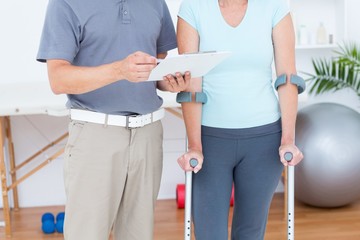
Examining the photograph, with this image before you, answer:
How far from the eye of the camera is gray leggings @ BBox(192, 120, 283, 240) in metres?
1.91

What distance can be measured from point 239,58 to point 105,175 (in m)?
0.58

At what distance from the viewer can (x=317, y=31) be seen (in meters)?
4.10

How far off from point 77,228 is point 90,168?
0.69 feet

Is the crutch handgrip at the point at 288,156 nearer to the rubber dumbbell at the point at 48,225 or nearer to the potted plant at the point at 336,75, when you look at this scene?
the rubber dumbbell at the point at 48,225

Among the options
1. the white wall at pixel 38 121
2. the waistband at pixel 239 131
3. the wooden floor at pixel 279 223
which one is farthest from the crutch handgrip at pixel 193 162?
the white wall at pixel 38 121

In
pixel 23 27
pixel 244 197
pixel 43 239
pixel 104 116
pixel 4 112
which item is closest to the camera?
pixel 104 116

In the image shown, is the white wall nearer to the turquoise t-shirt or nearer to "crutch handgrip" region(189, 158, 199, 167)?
the turquoise t-shirt

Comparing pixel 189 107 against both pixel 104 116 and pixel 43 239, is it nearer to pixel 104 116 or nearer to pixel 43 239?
pixel 104 116

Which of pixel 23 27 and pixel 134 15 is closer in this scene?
pixel 134 15

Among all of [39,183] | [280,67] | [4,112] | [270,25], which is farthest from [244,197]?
[39,183]

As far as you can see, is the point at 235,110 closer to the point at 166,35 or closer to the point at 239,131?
the point at 239,131

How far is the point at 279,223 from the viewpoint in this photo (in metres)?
3.55

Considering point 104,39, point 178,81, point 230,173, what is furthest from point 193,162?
point 104,39

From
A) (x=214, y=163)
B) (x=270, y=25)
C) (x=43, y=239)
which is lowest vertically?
(x=43, y=239)
